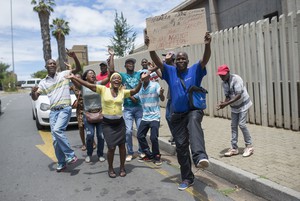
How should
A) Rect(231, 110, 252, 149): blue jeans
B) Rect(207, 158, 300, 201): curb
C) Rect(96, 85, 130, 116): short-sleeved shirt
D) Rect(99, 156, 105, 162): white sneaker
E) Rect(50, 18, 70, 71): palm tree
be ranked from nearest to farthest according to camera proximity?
Rect(207, 158, 300, 201): curb
Rect(96, 85, 130, 116): short-sleeved shirt
Rect(231, 110, 252, 149): blue jeans
Rect(99, 156, 105, 162): white sneaker
Rect(50, 18, 70, 71): palm tree

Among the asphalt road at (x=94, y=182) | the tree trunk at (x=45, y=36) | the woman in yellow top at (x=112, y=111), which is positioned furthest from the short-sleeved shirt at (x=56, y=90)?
Result: the tree trunk at (x=45, y=36)

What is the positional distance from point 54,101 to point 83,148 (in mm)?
2047

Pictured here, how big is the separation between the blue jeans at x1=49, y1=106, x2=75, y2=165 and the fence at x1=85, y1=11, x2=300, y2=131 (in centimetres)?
456

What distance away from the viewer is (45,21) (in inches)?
993

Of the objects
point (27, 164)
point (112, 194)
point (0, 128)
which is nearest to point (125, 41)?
point (0, 128)

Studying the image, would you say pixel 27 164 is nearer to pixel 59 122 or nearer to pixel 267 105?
pixel 59 122

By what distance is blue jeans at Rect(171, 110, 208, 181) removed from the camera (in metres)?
3.97

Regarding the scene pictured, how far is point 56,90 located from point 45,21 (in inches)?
849

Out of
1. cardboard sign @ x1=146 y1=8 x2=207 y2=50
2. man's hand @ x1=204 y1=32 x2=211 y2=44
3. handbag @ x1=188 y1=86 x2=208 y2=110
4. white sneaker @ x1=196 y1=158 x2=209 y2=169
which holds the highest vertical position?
cardboard sign @ x1=146 y1=8 x2=207 y2=50

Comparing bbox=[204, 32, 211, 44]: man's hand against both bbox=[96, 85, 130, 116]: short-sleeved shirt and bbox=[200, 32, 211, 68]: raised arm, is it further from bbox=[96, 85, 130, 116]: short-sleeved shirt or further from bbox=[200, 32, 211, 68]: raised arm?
bbox=[96, 85, 130, 116]: short-sleeved shirt

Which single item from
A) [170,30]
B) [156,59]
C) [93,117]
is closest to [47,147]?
[93,117]

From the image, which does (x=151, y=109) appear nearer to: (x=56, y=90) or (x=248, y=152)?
(x=56, y=90)

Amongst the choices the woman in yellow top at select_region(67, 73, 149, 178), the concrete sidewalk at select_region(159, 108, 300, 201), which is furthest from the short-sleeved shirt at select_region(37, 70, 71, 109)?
the concrete sidewalk at select_region(159, 108, 300, 201)

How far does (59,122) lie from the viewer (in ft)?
18.1
